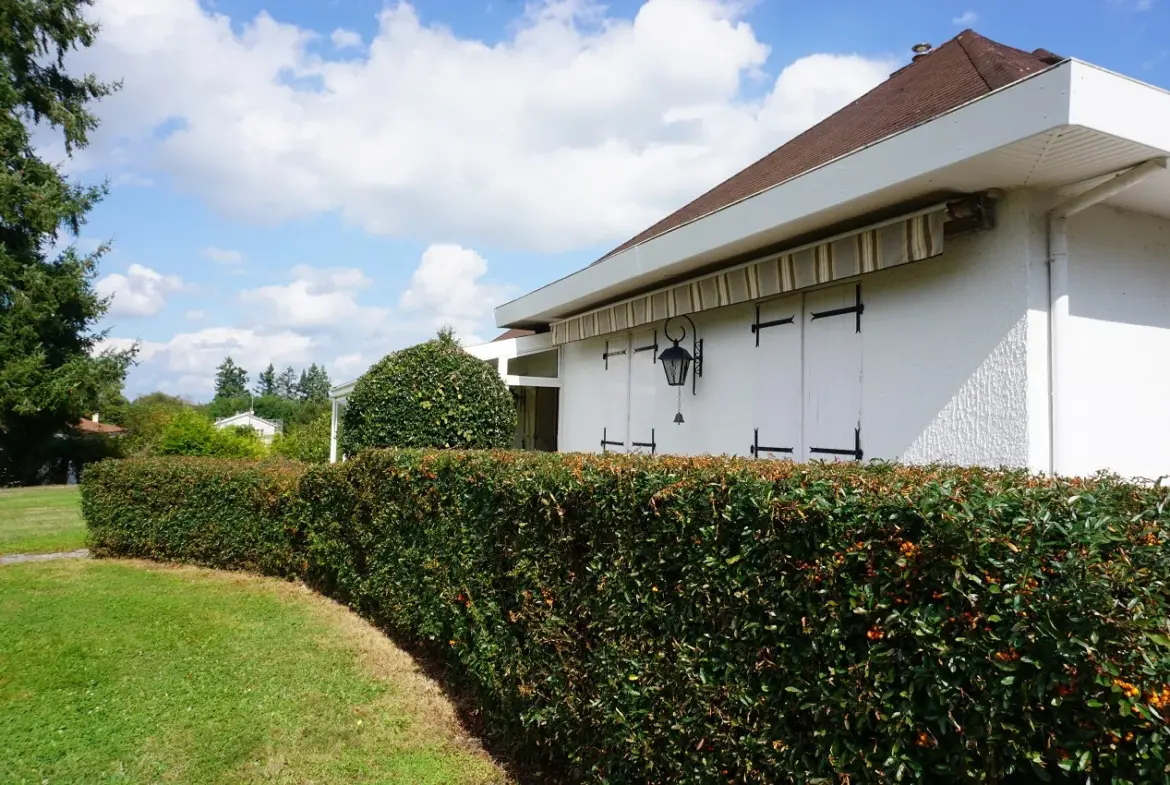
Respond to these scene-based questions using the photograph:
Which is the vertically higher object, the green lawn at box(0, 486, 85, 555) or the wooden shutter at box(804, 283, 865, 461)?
the wooden shutter at box(804, 283, 865, 461)

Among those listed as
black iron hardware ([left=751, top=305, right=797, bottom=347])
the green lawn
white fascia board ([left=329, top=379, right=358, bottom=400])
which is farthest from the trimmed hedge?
the green lawn

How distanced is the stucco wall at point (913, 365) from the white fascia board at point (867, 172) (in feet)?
1.93

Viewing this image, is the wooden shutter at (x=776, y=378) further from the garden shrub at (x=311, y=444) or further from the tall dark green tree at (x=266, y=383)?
the tall dark green tree at (x=266, y=383)

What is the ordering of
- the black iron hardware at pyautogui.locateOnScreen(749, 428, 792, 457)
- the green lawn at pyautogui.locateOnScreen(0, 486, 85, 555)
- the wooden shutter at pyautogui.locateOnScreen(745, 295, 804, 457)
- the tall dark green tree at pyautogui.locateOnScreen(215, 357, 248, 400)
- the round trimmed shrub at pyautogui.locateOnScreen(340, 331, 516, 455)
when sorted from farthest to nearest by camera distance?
the tall dark green tree at pyautogui.locateOnScreen(215, 357, 248, 400) < the green lawn at pyautogui.locateOnScreen(0, 486, 85, 555) < the round trimmed shrub at pyautogui.locateOnScreen(340, 331, 516, 455) < the black iron hardware at pyautogui.locateOnScreen(749, 428, 792, 457) < the wooden shutter at pyautogui.locateOnScreen(745, 295, 804, 457)

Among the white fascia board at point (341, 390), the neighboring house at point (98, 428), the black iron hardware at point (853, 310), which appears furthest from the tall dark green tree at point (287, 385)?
the black iron hardware at point (853, 310)

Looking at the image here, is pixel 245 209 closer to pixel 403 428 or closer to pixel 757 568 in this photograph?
pixel 403 428

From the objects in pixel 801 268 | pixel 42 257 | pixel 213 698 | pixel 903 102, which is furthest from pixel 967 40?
pixel 42 257

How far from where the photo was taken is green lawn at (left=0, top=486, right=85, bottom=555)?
1074 cm

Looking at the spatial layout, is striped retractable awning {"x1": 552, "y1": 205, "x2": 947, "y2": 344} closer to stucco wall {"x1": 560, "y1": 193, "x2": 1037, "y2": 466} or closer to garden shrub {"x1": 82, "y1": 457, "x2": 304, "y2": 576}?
stucco wall {"x1": 560, "y1": 193, "x2": 1037, "y2": 466}

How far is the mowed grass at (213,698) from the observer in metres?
3.71

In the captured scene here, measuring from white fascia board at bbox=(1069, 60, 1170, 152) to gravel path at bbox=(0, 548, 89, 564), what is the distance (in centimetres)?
1202

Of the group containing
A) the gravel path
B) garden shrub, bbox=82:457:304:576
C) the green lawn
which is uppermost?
garden shrub, bbox=82:457:304:576

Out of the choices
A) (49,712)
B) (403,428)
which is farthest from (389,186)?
(49,712)

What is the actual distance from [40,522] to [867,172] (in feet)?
50.6
